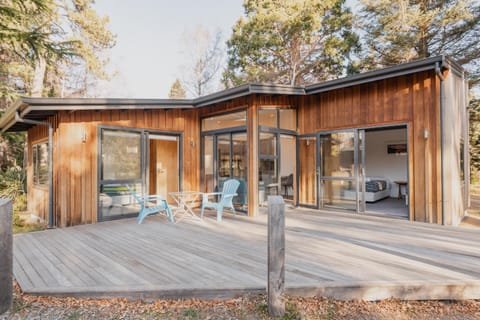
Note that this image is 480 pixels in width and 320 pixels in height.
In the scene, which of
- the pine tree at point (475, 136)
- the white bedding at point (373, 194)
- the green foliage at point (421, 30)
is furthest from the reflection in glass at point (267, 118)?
the pine tree at point (475, 136)

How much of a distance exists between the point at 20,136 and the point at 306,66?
11.9 metres

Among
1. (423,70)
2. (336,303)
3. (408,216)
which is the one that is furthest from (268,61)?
(336,303)

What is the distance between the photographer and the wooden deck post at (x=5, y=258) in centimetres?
239

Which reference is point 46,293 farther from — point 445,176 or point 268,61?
point 268,61

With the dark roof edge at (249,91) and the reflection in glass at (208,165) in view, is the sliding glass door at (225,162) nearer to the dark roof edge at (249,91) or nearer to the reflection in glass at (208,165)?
the reflection in glass at (208,165)

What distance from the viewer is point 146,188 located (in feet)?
20.6

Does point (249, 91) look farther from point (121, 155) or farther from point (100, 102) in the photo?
point (121, 155)

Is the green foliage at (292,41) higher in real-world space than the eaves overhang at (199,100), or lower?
higher

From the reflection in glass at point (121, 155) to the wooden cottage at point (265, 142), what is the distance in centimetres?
2

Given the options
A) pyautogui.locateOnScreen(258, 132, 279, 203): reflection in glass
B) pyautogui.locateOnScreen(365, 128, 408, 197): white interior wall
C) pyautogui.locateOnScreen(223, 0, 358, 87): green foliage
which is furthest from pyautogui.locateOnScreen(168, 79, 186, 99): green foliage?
pyautogui.locateOnScreen(258, 132, 279, 203): reflection in glass

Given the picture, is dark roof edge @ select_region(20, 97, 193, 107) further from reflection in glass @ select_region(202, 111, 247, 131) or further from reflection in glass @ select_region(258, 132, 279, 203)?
reflection in glass @ select_region(258, 132, 279, 203)

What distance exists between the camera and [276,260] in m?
2.28

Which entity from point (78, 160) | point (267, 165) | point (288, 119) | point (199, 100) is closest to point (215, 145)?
point (199, 100)

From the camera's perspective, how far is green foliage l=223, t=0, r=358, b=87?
11.4 m
